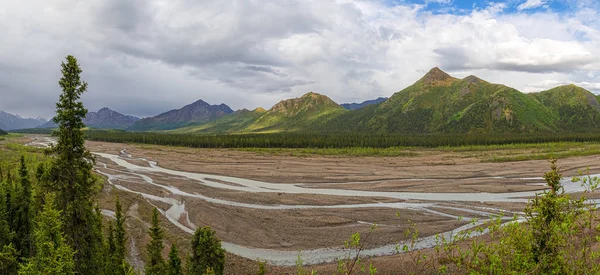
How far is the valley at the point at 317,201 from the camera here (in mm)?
31094

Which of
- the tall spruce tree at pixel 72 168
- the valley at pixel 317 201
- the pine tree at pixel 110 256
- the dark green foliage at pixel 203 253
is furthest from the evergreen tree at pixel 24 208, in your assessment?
the dark green foliage at pixel 203 253

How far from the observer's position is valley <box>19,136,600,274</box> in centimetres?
3109

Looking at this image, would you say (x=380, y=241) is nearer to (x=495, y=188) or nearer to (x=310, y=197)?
(x=310, y=197)

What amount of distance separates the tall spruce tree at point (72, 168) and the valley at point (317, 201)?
1346 cm

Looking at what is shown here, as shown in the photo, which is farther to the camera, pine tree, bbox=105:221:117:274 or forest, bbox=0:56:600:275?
pine tree, bbox=105:221:117:274

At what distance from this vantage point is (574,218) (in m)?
7.03

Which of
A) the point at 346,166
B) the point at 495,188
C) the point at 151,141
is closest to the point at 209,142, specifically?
the point at 151,141

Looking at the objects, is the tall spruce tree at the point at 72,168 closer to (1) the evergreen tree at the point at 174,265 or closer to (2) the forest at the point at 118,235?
(2) the forest at the point at 118,235

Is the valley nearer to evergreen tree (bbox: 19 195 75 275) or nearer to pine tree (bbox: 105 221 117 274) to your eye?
pine tree (bbox: 105 221 117 274)

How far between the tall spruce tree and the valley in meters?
13.5

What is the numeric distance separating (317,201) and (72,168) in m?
33.5

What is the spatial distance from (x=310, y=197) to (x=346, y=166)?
34.1m

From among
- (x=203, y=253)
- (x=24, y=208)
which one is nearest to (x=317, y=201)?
(x=203, y=253)

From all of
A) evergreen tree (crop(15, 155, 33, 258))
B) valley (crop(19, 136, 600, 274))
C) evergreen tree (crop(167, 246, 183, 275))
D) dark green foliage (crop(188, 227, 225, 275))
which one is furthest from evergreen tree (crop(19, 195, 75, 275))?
evergreen tree (crop(15, 155, 33, 258))
